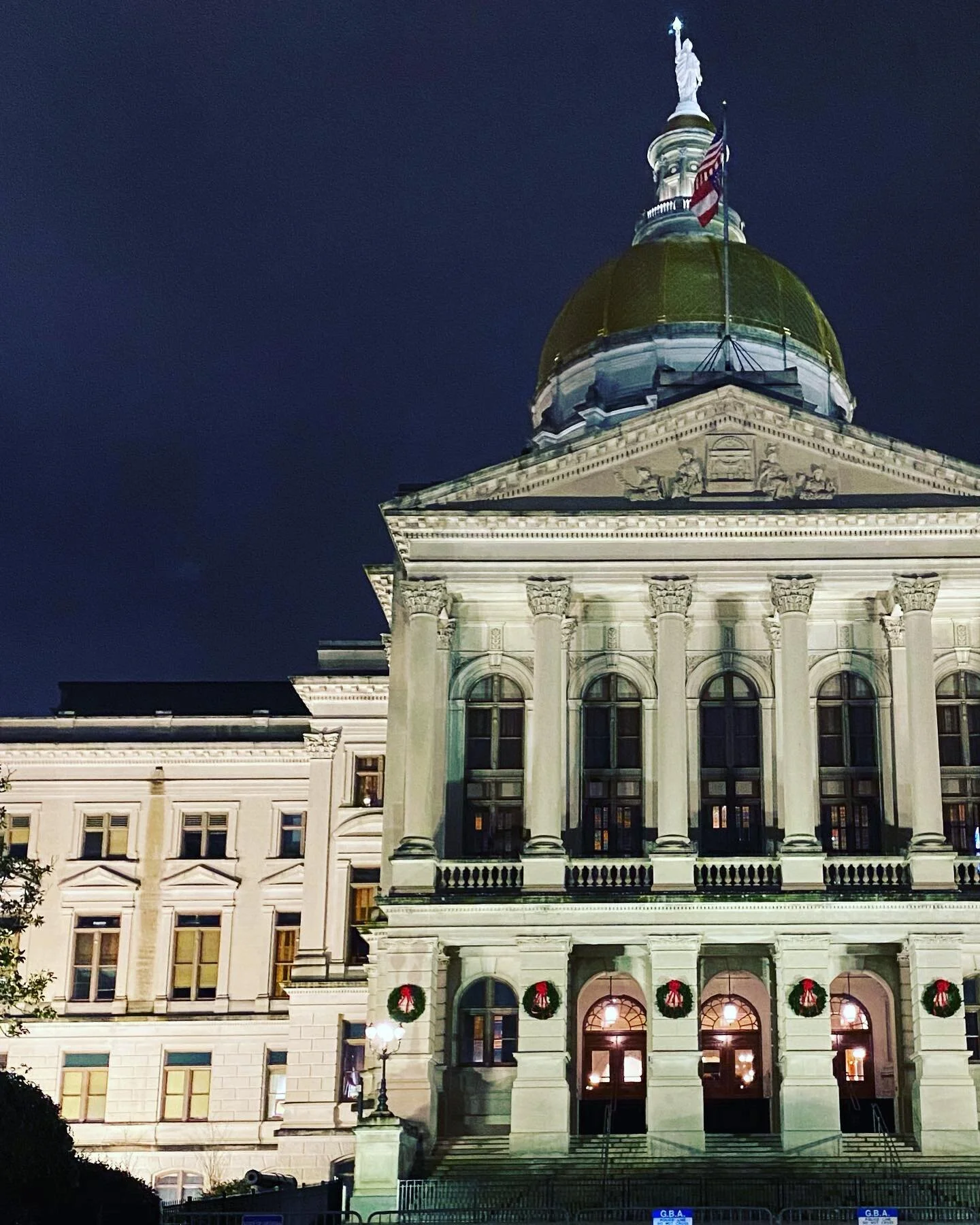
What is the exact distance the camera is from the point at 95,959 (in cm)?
5972

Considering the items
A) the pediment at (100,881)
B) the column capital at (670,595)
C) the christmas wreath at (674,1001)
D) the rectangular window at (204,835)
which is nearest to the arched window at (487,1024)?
the christmas wreath at (674,1001)

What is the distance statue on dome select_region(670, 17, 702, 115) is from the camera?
74.0 meters

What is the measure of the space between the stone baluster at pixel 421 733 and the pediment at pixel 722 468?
249cm

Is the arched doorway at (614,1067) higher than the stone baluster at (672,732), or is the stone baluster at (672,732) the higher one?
the stone baluster at (672,732)

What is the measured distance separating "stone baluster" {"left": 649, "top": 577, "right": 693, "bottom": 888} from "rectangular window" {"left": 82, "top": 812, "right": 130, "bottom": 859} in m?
21.3

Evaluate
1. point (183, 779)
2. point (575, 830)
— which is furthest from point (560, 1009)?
point (183, 779)

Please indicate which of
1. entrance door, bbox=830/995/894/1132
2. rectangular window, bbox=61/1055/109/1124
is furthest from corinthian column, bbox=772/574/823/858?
rectangular window, bbox=61/1055/109/1124

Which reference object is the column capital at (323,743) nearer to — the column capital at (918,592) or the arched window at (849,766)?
the arched window at (849,766)

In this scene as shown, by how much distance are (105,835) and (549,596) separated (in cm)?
2056

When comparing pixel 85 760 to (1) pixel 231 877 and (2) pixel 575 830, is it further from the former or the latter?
(2) pixel 575 830

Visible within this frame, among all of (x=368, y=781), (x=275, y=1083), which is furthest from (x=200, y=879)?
(x=275, y=1083)

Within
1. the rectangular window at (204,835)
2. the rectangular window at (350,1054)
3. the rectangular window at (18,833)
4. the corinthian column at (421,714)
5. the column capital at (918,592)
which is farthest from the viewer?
the rectangular window at (18,833)

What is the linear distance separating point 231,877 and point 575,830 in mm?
15781

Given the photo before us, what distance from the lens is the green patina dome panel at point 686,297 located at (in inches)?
2500
